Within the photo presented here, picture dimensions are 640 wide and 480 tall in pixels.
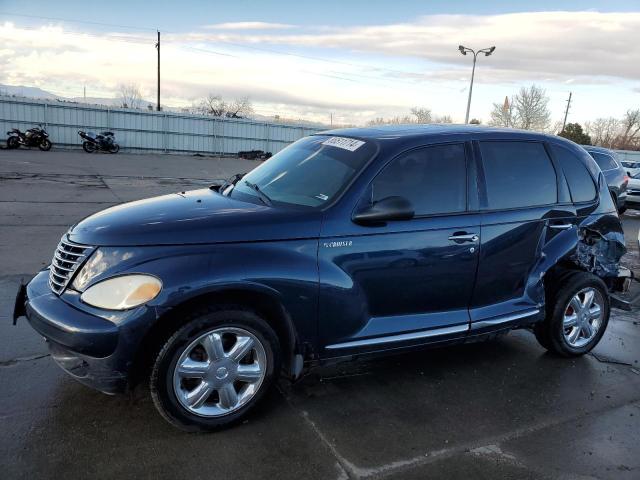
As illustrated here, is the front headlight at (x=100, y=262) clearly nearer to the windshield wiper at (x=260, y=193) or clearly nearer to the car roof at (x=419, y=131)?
the windshield wiper at (x=260, y=193)

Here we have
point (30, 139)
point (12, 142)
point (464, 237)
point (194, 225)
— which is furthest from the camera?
point (30, 139)

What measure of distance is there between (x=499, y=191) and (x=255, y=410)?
241 centimetres

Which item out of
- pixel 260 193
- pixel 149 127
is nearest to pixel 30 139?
Result: pixel 149 127

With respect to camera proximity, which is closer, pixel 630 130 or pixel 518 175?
pixel 518 175

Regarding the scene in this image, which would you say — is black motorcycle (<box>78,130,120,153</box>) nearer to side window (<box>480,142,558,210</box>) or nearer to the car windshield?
the car windshield

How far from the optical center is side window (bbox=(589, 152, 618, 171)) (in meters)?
12.4

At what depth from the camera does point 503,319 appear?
4.13m

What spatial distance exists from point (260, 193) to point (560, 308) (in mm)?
2685

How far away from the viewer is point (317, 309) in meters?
3.36

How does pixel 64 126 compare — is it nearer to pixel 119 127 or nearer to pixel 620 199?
pixel 119 127

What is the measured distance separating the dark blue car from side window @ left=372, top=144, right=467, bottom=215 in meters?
0.01

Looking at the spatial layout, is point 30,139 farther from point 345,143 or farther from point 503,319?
point 503,319

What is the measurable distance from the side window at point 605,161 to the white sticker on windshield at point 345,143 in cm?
1038

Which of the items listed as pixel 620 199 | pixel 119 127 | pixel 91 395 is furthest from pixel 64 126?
pixel 91 395
